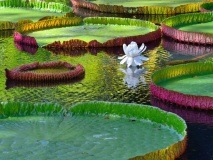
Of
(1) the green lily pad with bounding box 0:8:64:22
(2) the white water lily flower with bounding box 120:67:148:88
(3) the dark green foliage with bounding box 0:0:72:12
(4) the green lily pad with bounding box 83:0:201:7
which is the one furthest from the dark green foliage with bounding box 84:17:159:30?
(2) the white water lily flower with bounding box 120:67:148:88

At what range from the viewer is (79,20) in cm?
1892

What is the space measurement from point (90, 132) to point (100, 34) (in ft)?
24.7

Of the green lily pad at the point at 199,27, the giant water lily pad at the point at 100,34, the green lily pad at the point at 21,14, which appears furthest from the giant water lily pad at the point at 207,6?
the green lily pad at the point at 21,14

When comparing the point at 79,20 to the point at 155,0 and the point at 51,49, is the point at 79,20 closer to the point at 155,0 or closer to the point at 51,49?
the point at 51,49

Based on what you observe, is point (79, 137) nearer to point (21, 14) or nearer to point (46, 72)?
point (46, 72)

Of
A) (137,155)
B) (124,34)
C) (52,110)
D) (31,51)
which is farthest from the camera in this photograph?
(124,34)

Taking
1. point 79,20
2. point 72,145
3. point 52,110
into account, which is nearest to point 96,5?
point 79,20

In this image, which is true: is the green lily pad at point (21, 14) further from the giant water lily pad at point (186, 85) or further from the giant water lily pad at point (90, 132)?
the giant water lily pad at point (90, 132)

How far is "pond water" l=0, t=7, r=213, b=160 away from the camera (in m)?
11.2

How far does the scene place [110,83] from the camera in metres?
13.6

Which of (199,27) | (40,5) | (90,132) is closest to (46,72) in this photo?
(90,132)

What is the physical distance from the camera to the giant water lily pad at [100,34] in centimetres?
1681

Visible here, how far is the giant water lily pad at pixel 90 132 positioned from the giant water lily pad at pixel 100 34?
18.6ft

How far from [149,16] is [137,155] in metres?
11.8
